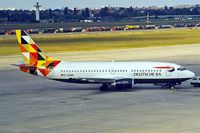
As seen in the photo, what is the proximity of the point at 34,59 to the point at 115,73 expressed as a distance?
10614 millimetres

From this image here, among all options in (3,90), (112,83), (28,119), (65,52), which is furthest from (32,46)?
(65,52)

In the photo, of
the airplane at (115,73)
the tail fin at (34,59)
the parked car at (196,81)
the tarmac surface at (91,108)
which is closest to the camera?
the tarmac surface at (91,108)

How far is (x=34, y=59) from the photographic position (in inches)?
3246

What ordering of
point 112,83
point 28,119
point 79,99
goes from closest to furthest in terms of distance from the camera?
point 28,119 → point 79,99 → point 112,83

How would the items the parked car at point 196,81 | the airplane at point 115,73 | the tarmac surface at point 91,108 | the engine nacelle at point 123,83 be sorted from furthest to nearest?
the parked car at point 196,81, the airplane at point 115,73, the engine nacelle at point 123,83, the tarmac surface at point 91,108

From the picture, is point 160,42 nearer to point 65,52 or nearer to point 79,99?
point 65,52

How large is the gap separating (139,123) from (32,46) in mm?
30700

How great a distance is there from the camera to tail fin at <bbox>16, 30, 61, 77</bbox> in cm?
8125

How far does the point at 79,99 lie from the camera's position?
7269 centimetres

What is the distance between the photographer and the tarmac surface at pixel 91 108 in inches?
2146

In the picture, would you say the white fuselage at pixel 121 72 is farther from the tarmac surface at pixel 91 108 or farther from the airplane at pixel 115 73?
the tarmac surface at pixel 91 108

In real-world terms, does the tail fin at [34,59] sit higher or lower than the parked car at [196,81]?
higher

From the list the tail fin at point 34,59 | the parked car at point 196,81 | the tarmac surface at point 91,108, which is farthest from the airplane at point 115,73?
the parked car at point 196,81

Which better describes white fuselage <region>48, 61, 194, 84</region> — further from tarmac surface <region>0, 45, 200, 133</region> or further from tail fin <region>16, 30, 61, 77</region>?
tarmac surface <region>0, 45, 200, 133</region>
